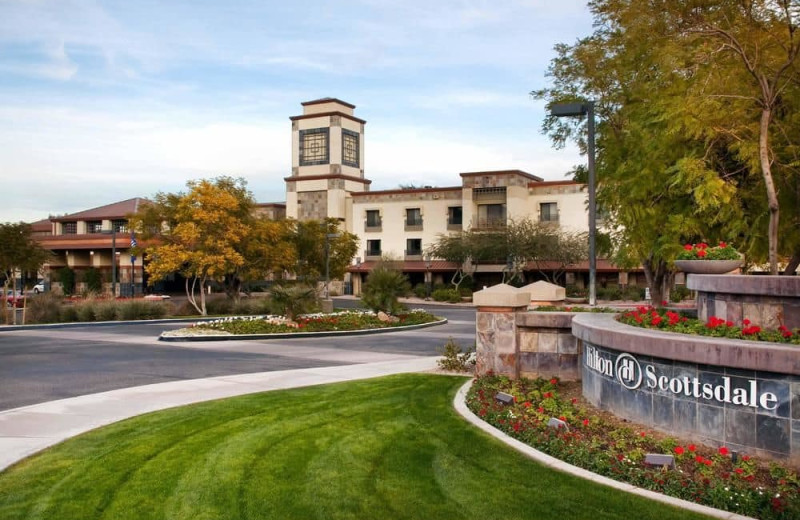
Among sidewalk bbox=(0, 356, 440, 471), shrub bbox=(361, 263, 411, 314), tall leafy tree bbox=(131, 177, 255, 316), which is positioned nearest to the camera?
sidewalk bbox=(0, 356, 440, 471)

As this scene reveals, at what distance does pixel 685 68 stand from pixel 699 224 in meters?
4.44

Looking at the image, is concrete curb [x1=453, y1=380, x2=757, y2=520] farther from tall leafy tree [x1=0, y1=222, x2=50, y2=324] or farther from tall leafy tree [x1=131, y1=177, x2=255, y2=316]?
tall leafy tree [x1=0, y1=222, x2=50, y2=324]

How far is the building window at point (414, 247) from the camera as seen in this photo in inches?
2640

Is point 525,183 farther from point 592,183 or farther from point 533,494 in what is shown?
point 533,494

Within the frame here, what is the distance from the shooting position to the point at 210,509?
248 inches

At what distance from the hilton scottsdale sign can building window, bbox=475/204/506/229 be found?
172 feet

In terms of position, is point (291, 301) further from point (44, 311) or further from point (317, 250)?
point (317, 250)

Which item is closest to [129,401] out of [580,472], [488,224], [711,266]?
[580,472]

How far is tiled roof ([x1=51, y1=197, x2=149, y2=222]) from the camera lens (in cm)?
6600

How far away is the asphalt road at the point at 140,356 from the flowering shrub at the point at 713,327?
25.1 feet

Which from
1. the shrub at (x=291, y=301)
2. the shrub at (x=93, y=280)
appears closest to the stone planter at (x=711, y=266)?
the shrub at (x=291, y=301)

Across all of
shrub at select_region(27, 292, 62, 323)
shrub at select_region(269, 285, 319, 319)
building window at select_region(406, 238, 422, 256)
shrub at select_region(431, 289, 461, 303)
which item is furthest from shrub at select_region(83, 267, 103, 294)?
shrub at select_region(269, 285, 319, 319)

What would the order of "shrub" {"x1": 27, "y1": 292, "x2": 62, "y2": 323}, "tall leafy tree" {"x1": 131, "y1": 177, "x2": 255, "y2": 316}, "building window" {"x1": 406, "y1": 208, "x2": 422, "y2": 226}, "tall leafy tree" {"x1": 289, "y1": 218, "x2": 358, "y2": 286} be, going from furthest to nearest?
"building window" {"x1": 406, "y1": 208, "x2": 422, "y2": 226}, "tall leafy tree" {"x1": 289, "y1": 218, "x2": 358, "y2": 286}, "tall leafy tree" {"x1": 131, "y1": 177, "x2": 255, "y2": 316}, "shrub" {"x1": 27, "y1": 292, "x2": 62, "y2": 323}

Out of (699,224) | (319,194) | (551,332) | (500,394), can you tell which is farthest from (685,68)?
(319,194)
